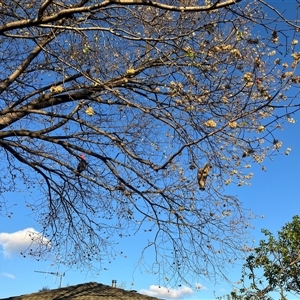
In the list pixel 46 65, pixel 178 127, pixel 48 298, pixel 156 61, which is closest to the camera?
pixel 178 127

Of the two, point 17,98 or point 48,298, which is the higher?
point 17,98

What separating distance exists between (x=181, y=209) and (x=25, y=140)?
11.1 feet

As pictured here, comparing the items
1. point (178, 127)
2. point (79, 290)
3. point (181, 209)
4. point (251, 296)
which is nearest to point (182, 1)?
point (178, 127)

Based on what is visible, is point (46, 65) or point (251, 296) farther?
point (251, 296)

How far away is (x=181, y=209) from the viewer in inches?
326

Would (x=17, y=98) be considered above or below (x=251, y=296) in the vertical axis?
above

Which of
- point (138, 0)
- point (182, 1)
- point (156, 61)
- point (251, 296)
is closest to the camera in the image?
point (138, 0)

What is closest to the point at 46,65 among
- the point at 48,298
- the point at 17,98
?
the point at 17,98

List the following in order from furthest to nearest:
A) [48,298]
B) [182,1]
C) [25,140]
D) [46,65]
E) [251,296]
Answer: [48,298], [251,296], [25,140], [46,65], [182,1]

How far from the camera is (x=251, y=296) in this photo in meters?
9.64

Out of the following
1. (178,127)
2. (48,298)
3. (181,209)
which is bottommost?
(48,298)

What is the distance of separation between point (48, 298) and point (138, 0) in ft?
26.6

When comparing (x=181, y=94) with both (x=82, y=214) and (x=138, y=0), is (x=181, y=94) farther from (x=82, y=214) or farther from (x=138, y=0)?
(x=82, y=214)

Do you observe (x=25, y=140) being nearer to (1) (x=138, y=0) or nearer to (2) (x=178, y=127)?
(2) (x=178, y=127)
